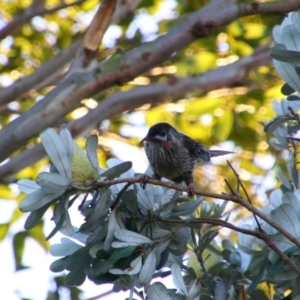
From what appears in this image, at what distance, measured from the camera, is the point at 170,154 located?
4.49 meters

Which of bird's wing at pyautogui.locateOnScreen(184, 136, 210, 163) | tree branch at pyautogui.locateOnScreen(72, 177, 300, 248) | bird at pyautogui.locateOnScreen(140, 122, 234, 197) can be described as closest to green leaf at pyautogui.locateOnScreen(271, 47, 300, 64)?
tree branch at pyautogui.locateOnScreen(72, 177, 300, 248)

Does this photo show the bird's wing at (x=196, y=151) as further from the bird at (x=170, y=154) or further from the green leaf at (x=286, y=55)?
the green leaf at (x=286, y=55)

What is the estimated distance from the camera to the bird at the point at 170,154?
4426mm

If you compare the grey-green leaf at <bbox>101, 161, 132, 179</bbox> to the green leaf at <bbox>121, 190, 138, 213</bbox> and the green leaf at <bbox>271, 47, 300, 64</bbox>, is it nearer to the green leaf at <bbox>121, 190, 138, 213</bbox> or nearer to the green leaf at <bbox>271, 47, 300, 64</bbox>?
the green leaf at <bbox>121, 190, 138, 213</bbox>

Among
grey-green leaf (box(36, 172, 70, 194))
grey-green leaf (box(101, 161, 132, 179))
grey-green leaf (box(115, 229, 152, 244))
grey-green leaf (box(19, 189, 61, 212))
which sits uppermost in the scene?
grey-green leaf (box(36, 172, 70, 194))

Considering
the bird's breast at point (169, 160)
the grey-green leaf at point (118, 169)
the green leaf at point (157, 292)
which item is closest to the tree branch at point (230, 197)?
the grey-green leaf at point (118, 169)

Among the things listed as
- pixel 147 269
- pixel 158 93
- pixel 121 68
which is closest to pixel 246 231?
pixel 147 269

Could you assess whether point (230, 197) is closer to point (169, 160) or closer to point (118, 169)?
point (118, 169)

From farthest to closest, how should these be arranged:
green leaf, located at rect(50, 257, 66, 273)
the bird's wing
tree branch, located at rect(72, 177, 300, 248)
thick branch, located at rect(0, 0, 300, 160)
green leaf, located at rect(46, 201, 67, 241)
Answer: the bird's wing → thick branch, located at rect(0, 0, 300, 160) → green leaf, located at rect(50, 257, 66, 273) → green leaf, located at rect(46, 201, 67, 241) → tree branch, located at rect(72, 177, 300, 248)

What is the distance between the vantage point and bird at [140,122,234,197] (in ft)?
14.5

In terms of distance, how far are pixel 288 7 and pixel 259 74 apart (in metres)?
1.55

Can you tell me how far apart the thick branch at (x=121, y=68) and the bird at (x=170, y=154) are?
0.84m

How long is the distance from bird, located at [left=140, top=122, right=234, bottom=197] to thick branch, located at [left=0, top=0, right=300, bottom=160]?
2.76ft

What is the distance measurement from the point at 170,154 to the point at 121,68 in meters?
1.07
